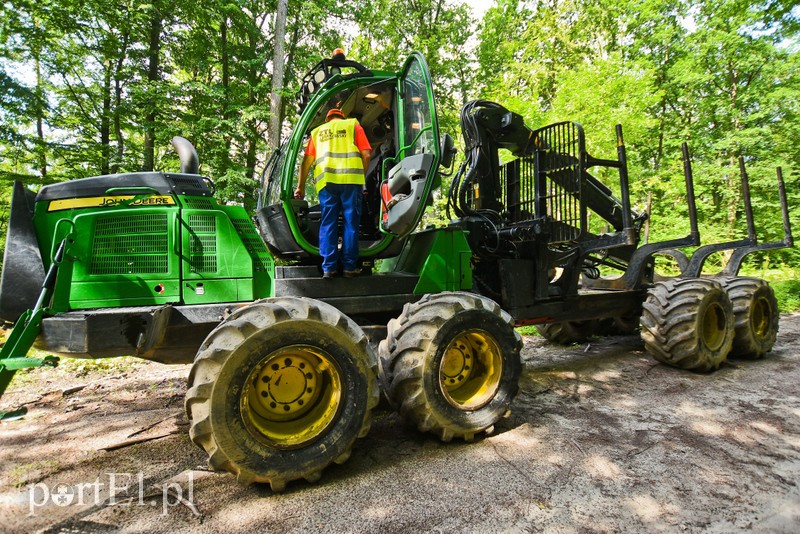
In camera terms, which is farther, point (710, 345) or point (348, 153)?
point (710, 345)

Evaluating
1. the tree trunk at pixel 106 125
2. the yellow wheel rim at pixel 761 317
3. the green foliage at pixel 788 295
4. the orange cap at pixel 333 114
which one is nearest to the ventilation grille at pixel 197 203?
the orange cap at pixel 333 114

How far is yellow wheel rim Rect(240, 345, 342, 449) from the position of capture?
2.69 meters

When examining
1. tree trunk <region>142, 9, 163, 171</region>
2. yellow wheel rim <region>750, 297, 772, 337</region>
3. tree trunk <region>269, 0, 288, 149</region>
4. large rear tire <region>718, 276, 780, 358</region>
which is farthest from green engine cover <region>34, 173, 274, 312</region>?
tree trunk <region>142, 9, 163, 171</region>

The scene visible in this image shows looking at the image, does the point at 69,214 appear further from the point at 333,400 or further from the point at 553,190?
the point at 553,190

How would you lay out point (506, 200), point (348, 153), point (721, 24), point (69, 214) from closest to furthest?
1. point (69, 214)
2. point (348, 153)
3. point (506, 200)
4. point (721, 24)

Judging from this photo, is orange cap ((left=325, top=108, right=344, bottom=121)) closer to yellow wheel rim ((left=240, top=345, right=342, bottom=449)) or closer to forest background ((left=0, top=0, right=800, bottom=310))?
yellow wheel rim ((left=240, top=345, right=342, bottom=449))

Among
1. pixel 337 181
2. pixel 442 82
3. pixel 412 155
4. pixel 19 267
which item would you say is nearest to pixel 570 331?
pixel 412 155

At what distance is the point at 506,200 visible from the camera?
5.62 m

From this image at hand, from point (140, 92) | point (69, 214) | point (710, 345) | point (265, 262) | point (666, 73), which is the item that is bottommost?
point (710, 345)

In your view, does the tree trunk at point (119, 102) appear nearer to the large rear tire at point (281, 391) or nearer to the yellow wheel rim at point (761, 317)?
the large rear tire at point (281, 391)

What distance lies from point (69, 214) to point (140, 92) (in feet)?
29.4

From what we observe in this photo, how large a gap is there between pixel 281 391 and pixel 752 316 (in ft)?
21.1

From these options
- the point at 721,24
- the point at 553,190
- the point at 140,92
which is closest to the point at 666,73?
the point at 721,24

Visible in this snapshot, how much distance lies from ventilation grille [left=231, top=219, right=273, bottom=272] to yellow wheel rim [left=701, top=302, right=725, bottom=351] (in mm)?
5181
